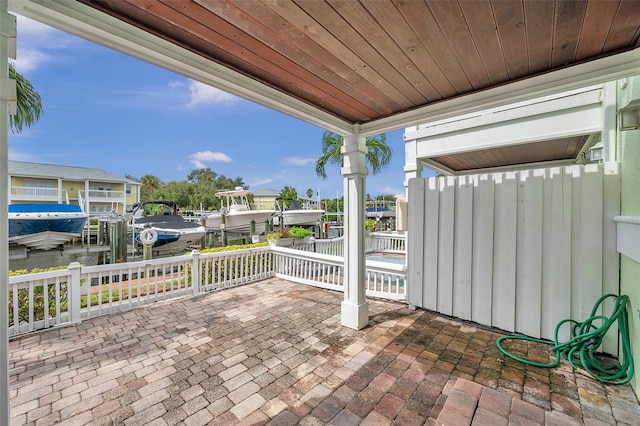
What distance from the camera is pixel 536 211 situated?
118 inches

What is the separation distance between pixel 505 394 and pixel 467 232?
76.4 inches

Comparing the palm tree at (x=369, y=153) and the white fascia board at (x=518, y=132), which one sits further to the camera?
the palm tree at (x=369, y=153)

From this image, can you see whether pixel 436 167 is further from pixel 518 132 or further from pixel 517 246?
pixel 517 246

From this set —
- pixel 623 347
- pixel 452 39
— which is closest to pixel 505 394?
pixel 623 347

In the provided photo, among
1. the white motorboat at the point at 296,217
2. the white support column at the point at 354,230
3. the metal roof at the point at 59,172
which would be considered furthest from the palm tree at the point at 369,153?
the metal roof at the point at 59,172

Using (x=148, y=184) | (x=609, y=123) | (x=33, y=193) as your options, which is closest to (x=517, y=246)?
(x=609, y=123)

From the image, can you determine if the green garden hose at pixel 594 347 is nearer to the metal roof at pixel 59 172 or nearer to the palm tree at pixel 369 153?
the palm tree at pixel 369 153

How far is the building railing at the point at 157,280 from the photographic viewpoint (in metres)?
3.30

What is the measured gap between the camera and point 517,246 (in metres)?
3.13

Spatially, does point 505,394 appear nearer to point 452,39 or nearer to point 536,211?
point 536,211

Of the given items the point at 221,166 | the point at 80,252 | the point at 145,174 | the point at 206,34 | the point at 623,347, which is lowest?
the point at 80,252

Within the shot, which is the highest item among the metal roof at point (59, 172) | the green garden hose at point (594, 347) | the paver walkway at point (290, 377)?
the metal roof at point (59, 172)

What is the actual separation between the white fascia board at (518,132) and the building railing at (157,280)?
2.07 metres

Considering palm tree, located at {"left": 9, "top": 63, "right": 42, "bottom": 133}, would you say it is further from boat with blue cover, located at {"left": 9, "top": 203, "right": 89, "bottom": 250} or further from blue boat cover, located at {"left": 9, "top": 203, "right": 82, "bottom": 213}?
blue boat cover, located at {"left": 9, "top": 203, "right": 82, "bottom": 213}
